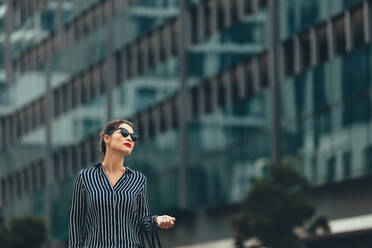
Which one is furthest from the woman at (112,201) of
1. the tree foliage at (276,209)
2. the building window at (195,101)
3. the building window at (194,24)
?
the building window at (194,24)

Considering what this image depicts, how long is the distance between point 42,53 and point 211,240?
1970 cm

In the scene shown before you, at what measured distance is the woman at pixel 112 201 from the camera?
32.1 feet

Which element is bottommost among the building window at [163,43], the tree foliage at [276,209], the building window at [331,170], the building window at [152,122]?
the tree foliage at [276,209]

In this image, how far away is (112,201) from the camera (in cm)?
980

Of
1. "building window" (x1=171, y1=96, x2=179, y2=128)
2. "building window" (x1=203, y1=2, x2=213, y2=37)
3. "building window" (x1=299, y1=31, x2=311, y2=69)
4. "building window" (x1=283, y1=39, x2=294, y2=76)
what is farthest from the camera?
"building window" (x1=171, y1=96, x2=179, y2=128)

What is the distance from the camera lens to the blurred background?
126ft

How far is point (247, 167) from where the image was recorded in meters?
43.1

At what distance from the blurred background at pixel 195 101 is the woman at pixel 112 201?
24.1 metres

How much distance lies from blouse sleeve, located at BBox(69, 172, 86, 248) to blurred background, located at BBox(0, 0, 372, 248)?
24.1 m

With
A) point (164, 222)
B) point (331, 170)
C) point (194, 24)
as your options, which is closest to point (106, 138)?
point (164, 222)

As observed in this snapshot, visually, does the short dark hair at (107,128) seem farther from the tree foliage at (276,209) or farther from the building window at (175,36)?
the building window at (175,36)

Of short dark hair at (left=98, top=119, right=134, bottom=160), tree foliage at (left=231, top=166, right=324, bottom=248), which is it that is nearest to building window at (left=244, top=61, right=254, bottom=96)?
tree foliage at (left=231, top=166, right=324, bottom=248)

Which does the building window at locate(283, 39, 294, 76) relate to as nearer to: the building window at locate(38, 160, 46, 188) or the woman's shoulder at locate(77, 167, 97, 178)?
the building window at locate(38, 160, 46, 188)

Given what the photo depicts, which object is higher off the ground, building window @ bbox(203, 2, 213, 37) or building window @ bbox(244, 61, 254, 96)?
building window @ bbox(203, 2, 213, 37)
